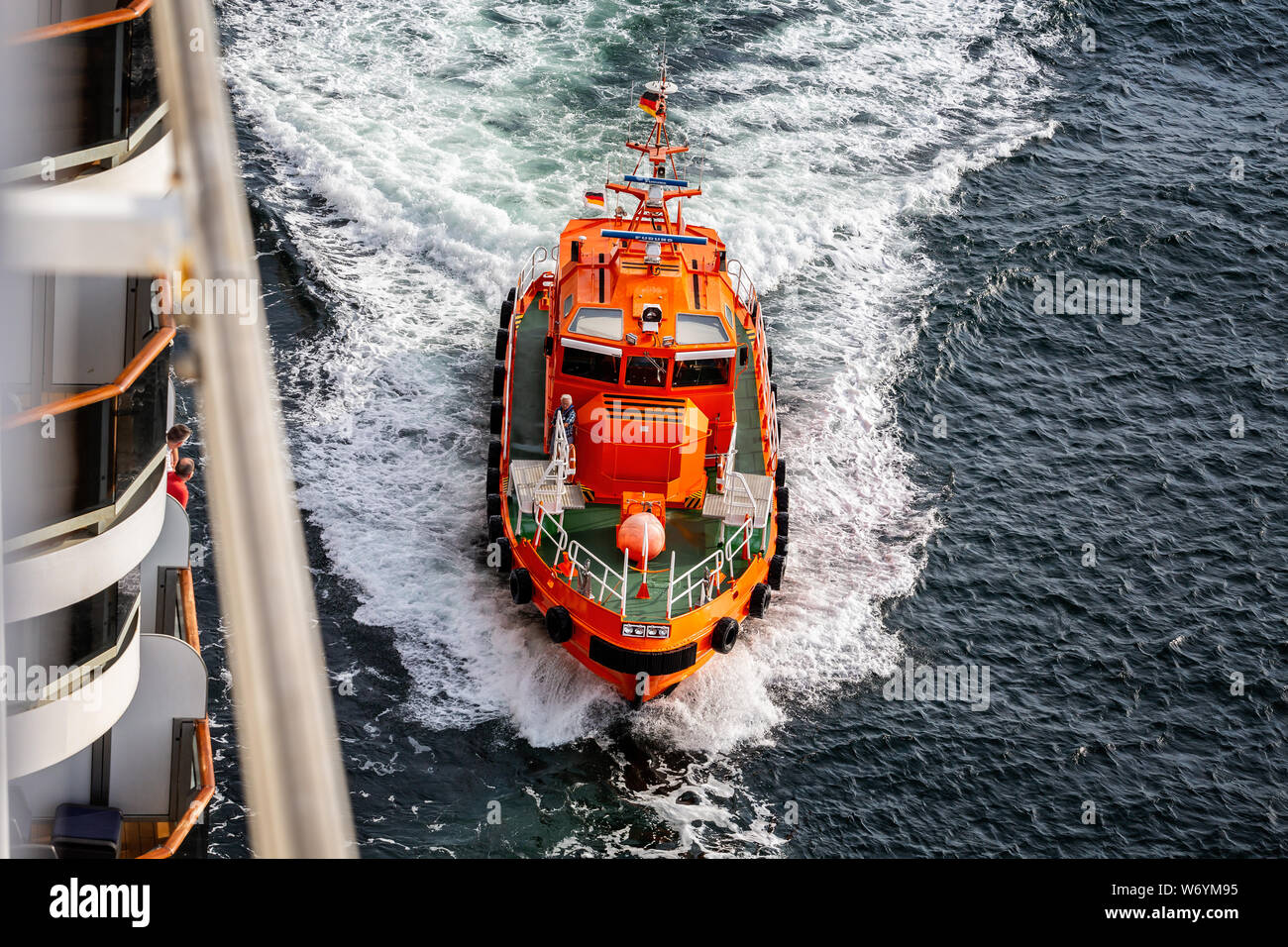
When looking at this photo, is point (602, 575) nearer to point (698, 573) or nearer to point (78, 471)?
point (698, 573)

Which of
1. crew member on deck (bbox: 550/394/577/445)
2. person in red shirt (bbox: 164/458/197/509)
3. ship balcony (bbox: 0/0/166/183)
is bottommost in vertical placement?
crew member on deck (bbox: 550/394/577/445)

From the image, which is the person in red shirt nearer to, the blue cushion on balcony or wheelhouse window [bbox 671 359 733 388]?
the blue cushion on balcony

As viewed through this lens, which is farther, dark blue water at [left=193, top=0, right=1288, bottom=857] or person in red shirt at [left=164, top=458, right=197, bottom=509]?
dark blue water at [left=193, top=0, right=1288, bottom=857]

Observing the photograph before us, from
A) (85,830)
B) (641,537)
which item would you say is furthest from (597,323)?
(85,830)

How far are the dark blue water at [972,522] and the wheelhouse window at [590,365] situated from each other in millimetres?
3578

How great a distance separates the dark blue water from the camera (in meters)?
17.7

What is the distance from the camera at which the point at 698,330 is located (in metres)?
20.3

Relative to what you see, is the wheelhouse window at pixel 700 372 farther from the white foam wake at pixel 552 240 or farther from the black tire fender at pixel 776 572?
the white foam wake at pixel 552 240

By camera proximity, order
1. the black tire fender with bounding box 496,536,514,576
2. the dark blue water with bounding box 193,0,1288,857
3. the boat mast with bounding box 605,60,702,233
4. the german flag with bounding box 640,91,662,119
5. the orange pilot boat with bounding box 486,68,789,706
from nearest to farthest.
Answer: the dark blue water with bounding box 193,0,1288,857, the orange pilot boat with bounding box 486,68,789,706, the black tire fender with bounding box 496,536,514,576, the boat mast with bounding box 605,60,702,233, the german flag with bounding box 640,91,662,119

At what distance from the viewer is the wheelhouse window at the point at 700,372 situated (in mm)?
20141

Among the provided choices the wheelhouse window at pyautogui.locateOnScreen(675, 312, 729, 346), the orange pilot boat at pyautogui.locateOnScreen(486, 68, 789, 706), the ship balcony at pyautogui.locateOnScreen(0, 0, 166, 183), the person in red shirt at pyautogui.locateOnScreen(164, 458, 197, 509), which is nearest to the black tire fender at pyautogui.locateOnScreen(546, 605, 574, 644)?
the orange pilot boat at pyautogui.locateOnScreen(486, 68, 789, 706)

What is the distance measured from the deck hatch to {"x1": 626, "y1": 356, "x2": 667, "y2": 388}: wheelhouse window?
420 cm
